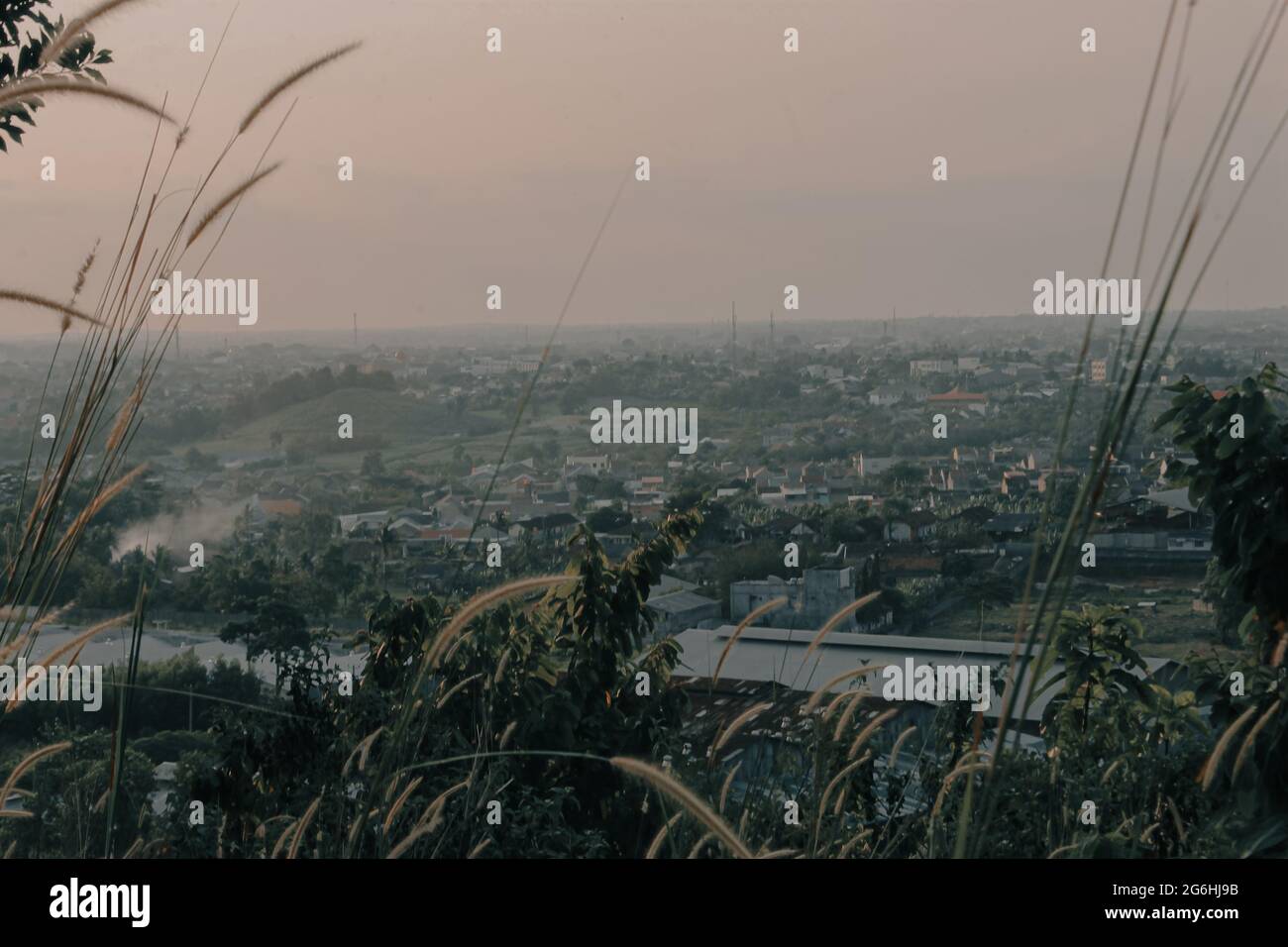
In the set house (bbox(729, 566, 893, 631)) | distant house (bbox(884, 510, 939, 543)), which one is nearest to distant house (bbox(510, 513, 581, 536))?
house (bbox(729, 566, 893, 631))

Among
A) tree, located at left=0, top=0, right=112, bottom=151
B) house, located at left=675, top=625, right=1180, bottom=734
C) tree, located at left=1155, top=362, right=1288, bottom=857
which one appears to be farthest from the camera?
house, located at left=675, top=625, right=1180, bottom=734

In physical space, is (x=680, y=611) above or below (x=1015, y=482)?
below

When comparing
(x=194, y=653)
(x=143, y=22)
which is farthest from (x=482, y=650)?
(x=143, y=22)

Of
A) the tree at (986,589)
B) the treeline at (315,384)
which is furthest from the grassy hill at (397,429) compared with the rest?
the tree at (986,589)

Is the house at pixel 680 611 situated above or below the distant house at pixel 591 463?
below

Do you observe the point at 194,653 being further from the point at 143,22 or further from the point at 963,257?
the point at 963,257

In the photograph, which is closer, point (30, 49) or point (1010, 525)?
point (30, 49)

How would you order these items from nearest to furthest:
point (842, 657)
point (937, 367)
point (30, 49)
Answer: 1. point (30, 49)
2. point (842, 657)
3. point (937, 367)

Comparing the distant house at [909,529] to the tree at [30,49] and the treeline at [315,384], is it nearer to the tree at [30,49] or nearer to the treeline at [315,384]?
the treeline at [315,384]

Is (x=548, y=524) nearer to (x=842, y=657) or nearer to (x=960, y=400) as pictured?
(x=842, y=657)

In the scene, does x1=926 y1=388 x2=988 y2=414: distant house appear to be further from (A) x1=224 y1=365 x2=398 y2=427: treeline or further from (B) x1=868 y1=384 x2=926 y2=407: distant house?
(A) x1=224 y1=365 x2=398 y2=427: treeline

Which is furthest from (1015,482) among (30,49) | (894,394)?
(30,49)
